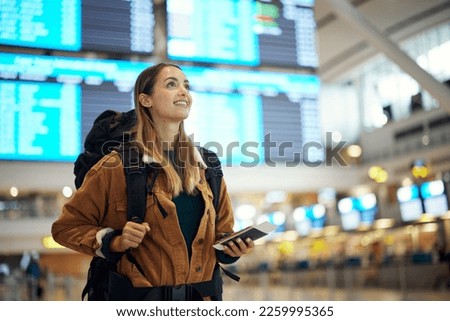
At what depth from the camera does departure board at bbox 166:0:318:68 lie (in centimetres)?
408

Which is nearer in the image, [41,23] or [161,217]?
[161,217]

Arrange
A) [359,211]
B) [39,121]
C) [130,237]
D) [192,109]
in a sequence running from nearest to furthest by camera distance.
Result: [130,237] < [39,121] < [192,109] < [359,211]

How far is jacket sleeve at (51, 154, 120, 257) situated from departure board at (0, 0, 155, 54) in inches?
67.6

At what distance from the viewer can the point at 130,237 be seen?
2168 millimetres

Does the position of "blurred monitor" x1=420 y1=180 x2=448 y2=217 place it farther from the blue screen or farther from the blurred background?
the blue screen

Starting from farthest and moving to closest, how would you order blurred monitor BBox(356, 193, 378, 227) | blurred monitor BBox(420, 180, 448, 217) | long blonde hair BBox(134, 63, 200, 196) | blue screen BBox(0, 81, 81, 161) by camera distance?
blurred monitor BBox(356, 193, 378, 227) < blurred monitor BBox(420, 180, 448, 217) < blue screen BBox(0, 81, 81, 161) < long blonde hair BBox(134, 63, 200, 196)

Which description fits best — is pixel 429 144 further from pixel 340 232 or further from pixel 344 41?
pixel 344 41

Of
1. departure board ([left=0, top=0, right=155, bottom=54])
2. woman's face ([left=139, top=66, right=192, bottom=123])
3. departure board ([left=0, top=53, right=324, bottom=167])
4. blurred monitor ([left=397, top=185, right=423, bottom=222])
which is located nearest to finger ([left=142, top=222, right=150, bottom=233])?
woman's face ([left=139, top=66, right=192, bottom=123])

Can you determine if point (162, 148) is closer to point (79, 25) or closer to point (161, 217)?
point (161, 217)

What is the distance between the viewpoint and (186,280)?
7.82ft

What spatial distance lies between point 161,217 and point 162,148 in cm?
31

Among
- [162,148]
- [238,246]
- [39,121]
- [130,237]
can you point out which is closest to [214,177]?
[162,148]

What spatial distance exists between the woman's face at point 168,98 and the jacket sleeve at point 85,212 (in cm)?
35

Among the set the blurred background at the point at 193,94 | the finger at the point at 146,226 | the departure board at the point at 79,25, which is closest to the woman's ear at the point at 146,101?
the finger at the point at 146,226
